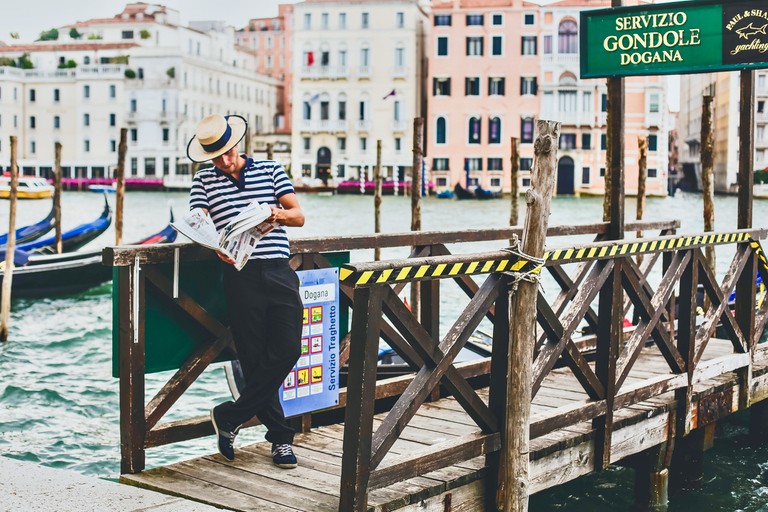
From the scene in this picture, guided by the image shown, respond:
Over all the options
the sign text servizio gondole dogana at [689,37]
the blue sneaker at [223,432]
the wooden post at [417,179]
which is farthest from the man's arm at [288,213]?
the wooden post at [417,179]

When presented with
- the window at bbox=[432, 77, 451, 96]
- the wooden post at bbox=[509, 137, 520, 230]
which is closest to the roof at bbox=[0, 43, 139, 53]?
the window at bbox=[432, 77, 451, 96]

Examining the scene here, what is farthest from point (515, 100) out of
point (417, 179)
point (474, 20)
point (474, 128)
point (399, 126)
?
point (417, 179)

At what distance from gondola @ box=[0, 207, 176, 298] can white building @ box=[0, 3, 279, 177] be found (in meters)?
43.1

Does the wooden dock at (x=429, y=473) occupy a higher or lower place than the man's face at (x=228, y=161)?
lower

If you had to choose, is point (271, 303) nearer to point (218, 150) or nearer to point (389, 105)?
point (218, 150)

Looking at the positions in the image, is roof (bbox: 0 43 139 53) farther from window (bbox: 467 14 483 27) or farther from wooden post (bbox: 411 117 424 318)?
wooden post (bbox: 411 117 424 318)

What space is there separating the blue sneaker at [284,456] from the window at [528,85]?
46.7m

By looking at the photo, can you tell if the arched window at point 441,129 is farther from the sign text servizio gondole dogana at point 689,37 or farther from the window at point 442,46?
the sign text servizio gondole dogana at point 689,37

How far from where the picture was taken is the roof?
60.0 m

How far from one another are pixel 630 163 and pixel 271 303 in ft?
151

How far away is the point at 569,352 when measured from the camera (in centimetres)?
386

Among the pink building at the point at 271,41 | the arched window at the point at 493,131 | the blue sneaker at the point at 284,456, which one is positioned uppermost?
the pink building at the point at 271,41

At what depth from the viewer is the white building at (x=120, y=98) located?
5728 cm

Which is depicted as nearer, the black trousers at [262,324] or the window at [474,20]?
the black trousers at [262,324]
